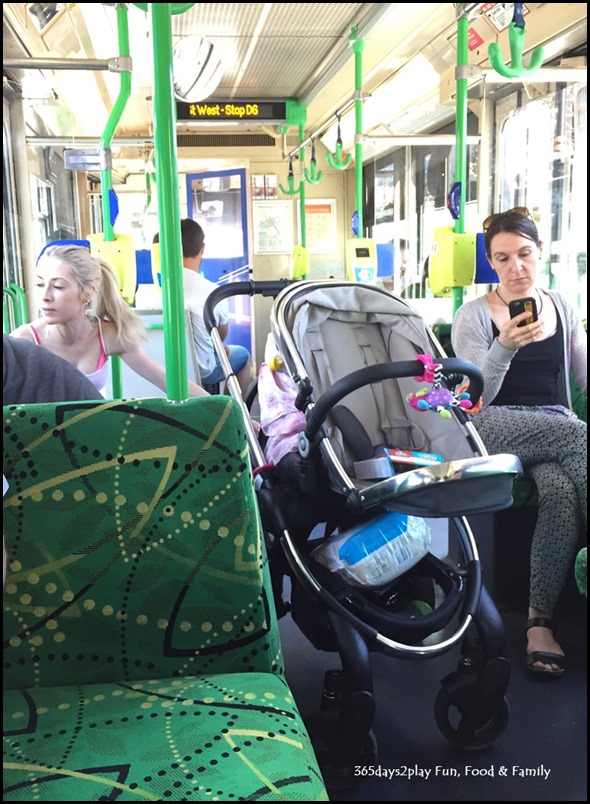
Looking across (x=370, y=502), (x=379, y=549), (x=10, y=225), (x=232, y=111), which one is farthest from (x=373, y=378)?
(x=232, y=111)

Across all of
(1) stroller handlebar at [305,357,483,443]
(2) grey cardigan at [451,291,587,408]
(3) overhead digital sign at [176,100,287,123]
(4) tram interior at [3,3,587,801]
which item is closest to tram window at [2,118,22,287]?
(4) tram interior at [3,3,587,801]

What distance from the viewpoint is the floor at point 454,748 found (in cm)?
175

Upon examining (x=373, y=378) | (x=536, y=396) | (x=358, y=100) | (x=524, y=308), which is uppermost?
(x=358, y=100)

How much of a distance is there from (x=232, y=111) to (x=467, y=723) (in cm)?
445

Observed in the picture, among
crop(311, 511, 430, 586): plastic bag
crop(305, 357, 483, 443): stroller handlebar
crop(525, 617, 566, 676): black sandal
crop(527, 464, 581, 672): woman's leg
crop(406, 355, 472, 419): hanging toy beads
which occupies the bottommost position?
crop(525, 617, 566, 676): black sandal

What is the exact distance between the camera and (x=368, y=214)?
27.5ft

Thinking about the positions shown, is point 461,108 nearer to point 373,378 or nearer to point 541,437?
point 541,437

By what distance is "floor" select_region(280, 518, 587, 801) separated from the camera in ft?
5.75

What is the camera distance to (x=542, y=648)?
7.39ft

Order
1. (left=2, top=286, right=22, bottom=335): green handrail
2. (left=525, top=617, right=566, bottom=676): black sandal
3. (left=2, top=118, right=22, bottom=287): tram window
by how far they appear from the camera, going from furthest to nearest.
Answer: (left=2, top=118, right=22, bottom=287): tram window, (left=2, top=286, right=22, bottom=335): green handrail, (left=525, top=617, right=566, bottom=676): black sandal

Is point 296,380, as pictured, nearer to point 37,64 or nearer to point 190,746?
point 190,746

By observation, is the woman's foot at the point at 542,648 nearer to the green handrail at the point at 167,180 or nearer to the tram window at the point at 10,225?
the green handrail at the point at 167,180

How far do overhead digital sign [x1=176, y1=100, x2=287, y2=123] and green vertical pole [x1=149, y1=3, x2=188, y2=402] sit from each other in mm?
4121

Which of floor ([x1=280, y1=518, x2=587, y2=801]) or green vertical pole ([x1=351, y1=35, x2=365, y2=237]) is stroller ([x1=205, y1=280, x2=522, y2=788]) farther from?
green vertical pole ([x1=351, y1=35, x2=365, y2=237])
